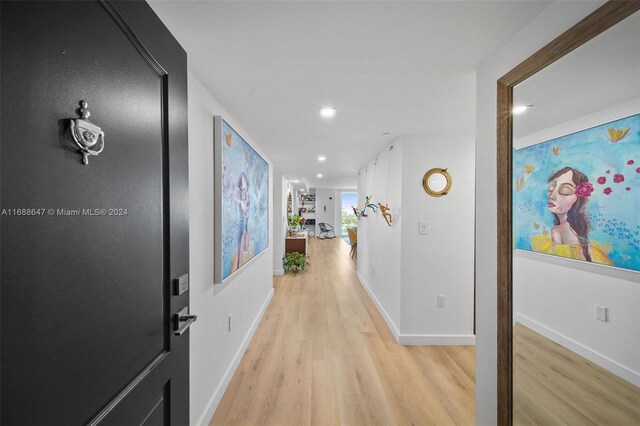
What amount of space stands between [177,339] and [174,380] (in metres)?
0.15

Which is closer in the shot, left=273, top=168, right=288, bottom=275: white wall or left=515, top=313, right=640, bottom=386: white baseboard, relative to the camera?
left=515, top=313, right=640, bottom=386: white baseboard

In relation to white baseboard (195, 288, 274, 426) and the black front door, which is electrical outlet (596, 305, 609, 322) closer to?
the black front door

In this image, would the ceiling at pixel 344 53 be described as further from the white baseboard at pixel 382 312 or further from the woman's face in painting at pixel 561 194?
the white baseboard at pixel 382 312

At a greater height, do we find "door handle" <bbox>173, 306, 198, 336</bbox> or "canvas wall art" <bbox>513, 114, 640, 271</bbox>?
"canvas wall art" <bbox>513, 114, 640, 271</bbox>

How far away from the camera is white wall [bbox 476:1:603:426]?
4.23ft

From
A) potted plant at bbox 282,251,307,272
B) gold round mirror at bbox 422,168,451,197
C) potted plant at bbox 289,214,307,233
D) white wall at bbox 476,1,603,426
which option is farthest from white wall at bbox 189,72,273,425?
potted plant at bbox 289,214,307,233

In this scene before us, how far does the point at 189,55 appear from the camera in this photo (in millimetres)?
1334

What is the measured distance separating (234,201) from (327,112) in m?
1.06

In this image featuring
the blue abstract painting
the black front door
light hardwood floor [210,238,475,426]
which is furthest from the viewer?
the blue abstract painting

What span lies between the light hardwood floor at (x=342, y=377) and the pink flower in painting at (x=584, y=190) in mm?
1688

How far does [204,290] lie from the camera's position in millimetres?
1657

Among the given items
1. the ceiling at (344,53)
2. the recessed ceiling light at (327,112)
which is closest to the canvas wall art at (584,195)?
the ceiling at (344,53)

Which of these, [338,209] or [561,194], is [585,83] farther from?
[338,209]

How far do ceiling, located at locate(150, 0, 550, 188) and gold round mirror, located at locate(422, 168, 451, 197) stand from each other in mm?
612
